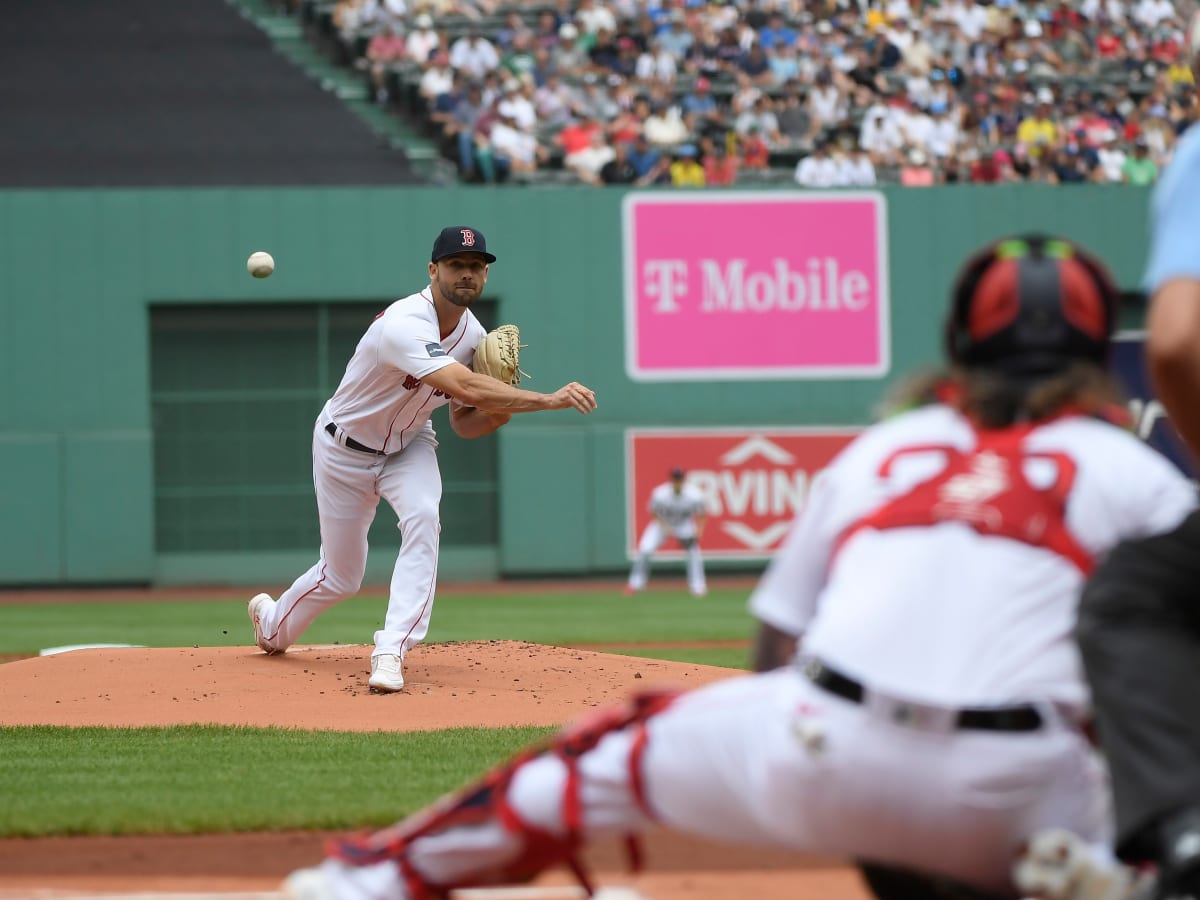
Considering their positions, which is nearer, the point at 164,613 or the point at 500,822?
the point at 500,822

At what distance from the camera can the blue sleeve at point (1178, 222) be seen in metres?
2.86

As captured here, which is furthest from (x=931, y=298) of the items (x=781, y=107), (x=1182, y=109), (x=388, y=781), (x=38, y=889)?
(x=38, y=889)

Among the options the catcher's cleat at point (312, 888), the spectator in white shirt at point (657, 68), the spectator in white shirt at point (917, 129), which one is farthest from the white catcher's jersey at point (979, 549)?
the spectator in white shirt at point (917, 129)

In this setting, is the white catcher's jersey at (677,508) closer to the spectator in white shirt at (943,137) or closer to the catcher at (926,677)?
the spectator in white shirt at (943,137)

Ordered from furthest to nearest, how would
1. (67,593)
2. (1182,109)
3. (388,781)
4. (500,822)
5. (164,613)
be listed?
(1182,109)
(67,593)
(164,613)
(388,781)
(500,822)

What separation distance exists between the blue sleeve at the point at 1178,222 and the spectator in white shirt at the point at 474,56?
19828 mm

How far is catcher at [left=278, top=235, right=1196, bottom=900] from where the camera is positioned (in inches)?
101

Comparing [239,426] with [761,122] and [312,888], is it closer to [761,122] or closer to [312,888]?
[761,122]

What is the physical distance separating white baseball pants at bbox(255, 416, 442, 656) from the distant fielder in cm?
1147

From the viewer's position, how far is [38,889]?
416 centimetres

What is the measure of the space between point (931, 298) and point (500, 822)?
65.3 feet

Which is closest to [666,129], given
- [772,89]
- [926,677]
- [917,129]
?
[772,89]

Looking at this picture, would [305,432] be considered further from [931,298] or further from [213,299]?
[931,298]

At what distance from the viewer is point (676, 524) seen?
20109 mm
